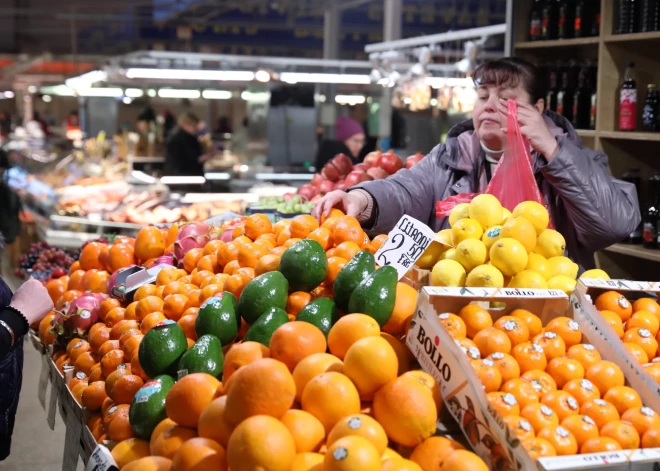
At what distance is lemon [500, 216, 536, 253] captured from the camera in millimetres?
1941

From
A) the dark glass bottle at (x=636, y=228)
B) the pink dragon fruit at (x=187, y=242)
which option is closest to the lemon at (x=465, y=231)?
the pink dragon fruit at (x=187, y=242)

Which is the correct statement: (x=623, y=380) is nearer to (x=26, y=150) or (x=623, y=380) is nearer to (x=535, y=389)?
(x=535, y=389)

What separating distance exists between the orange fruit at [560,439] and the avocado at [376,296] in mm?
451

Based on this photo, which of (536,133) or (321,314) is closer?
(321,314)

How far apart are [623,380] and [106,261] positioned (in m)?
2.09

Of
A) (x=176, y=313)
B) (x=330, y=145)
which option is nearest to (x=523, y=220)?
(x=176, y=313)

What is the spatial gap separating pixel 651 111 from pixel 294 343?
3.28m

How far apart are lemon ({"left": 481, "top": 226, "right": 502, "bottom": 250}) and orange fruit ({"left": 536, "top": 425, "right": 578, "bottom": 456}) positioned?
664 millimetres

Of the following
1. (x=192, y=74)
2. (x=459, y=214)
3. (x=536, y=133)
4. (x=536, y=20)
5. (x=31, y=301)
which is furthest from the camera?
(x=192, y=74)

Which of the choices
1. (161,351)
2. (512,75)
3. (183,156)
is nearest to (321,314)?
(161,351)

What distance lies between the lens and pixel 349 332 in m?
1.60

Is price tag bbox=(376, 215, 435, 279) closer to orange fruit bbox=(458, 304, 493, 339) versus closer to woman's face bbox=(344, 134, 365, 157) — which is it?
orange fruit bbox=(458, 304, 493, 339)

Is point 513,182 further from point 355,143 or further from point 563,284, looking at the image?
point 355,143

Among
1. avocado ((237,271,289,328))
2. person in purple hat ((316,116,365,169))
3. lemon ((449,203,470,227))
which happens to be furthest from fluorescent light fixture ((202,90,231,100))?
avocado ((237,271,289,328))
